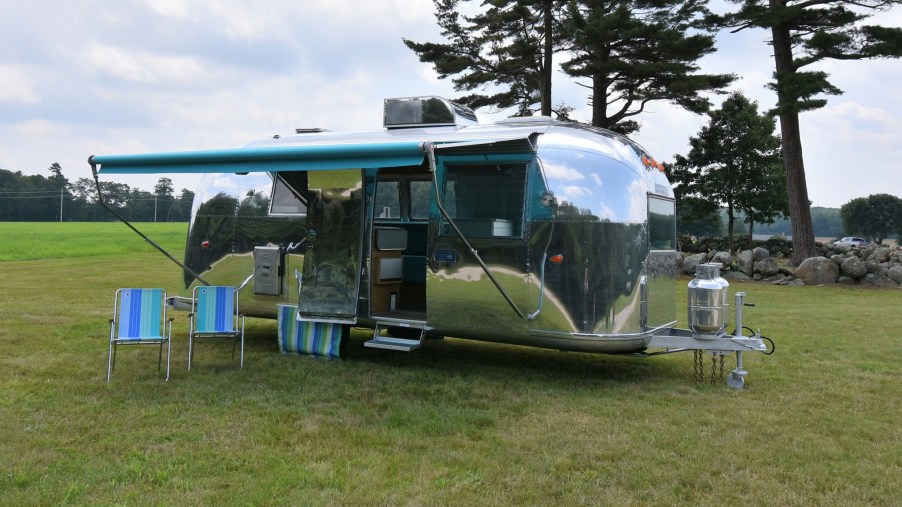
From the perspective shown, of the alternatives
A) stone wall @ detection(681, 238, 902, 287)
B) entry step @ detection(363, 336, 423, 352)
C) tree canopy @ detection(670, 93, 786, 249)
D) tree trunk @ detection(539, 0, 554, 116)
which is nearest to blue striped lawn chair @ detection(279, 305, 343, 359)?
entry step @ detection(363, 336, 423, 352)

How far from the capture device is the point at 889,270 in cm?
1770

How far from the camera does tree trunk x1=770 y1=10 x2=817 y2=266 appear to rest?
19594 millimetres

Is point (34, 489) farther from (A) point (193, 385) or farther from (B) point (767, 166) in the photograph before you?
(B) point (767, 166)

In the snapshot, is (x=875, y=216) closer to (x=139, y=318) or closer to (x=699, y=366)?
(x=699, y=366)

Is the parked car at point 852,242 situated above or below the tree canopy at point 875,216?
below

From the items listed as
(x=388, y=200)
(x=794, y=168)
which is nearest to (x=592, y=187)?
(x=388, y=200)

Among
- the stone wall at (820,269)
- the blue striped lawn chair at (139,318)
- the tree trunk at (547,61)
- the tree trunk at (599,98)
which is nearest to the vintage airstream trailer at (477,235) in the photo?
the blue striped lawn chair at (139,318)

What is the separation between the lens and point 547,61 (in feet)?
71.0

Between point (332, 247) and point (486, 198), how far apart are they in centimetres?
181

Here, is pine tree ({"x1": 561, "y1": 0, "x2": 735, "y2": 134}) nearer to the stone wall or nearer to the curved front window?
the stone wall

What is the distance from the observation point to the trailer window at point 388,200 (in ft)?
28.1

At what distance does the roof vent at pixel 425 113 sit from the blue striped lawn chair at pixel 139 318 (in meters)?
3.15

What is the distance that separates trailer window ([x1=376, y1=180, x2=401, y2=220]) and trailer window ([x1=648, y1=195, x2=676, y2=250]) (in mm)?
3147

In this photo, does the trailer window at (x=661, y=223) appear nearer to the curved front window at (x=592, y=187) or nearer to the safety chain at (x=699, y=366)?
the curved front window at (x=592, y=187)
